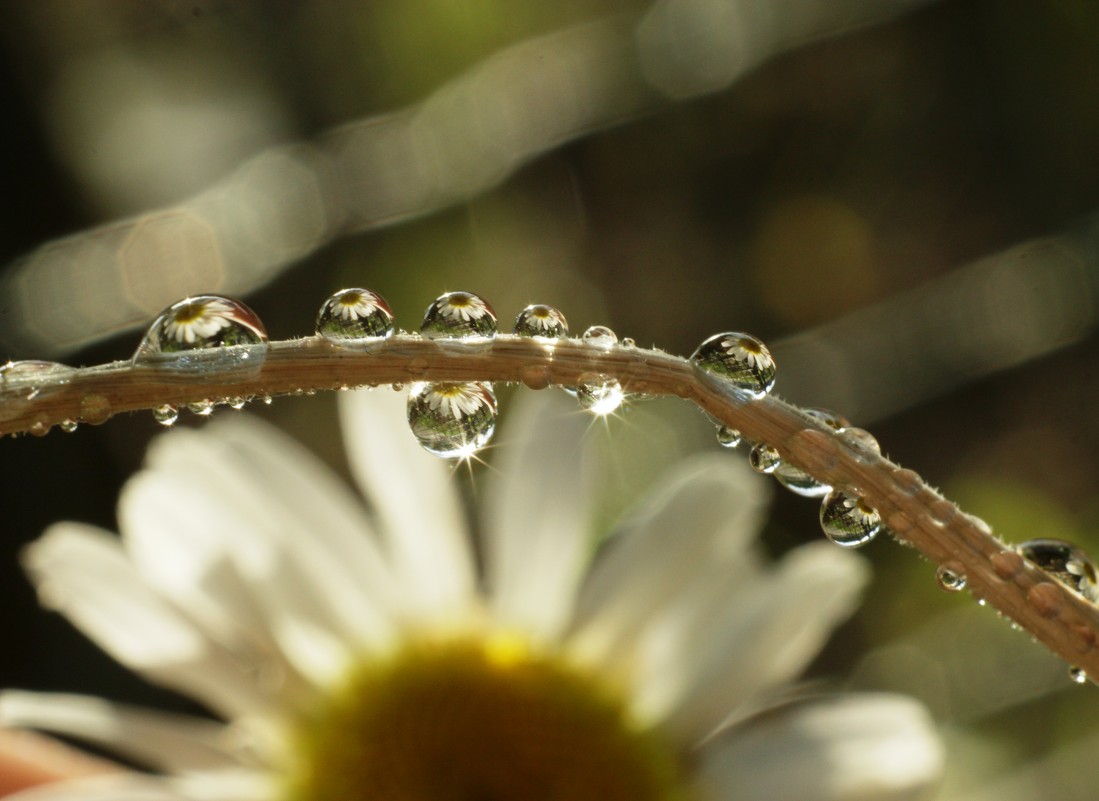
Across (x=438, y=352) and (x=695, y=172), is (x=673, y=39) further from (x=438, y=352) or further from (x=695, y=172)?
(x=438, y=352)

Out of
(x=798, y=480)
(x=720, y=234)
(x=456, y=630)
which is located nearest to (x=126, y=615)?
(x=456, y=630)

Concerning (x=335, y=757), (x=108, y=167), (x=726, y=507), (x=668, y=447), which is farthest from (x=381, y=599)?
(x=108, y=167)

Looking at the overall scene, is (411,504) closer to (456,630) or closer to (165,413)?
(456,630)

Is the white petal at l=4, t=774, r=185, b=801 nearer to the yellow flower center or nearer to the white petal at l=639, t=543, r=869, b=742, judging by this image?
the yellow flower center

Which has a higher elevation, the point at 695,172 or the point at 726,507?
the point at 695,172

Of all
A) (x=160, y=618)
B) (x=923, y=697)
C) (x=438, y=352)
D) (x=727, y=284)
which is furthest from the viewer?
(x=727, y=284)

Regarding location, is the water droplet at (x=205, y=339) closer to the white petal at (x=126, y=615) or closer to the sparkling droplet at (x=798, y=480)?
the sparkling droplet at (x=798, y=480)
